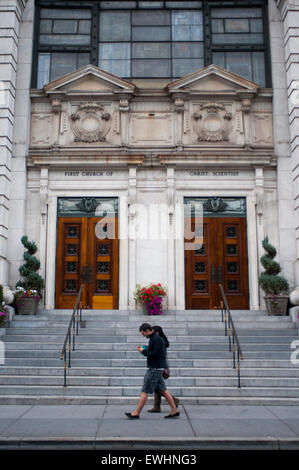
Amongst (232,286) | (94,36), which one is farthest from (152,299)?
(94,36)

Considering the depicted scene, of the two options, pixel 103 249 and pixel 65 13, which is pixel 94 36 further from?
pixel 103 249

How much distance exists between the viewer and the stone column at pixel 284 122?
15.4 m

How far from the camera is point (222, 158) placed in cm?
1595

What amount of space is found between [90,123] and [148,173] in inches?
113

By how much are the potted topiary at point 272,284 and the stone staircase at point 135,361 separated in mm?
501

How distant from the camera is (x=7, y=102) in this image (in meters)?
15.6

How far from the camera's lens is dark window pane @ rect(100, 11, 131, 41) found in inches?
703

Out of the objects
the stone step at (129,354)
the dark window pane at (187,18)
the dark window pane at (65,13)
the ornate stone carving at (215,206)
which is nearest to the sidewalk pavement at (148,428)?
the stone step at (129,354)

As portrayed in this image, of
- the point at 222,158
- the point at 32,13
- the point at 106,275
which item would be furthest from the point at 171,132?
the point at 32,13

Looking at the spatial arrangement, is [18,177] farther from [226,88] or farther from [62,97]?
[226,88]

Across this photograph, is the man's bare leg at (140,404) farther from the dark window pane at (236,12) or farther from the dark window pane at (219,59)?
the dark window pane at (236,12)
